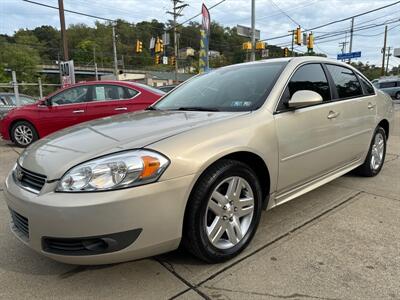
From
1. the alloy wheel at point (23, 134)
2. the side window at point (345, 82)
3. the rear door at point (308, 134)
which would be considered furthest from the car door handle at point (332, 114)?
the alloy wheel at point (23, 134)

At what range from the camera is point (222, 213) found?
2.42 m

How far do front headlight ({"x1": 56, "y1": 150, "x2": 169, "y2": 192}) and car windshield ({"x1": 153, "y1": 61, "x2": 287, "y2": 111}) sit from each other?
1.04 metres

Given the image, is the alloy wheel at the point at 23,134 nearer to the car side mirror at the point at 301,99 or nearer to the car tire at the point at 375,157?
the car side mirror at the point at 301,99

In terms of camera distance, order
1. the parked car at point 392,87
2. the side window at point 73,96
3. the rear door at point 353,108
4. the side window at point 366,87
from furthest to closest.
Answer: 1. the parked car at point 392,87
2. the side window at point 73,96
3. the side window at point 366,87
4. the rear door at point 353,108

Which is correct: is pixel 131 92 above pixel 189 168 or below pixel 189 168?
above

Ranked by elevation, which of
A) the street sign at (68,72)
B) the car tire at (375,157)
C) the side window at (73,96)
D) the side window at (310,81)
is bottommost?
the car tire at (375,157)

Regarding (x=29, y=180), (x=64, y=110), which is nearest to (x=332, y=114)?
(x=29, y=180)

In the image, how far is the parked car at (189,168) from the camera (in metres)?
1.98

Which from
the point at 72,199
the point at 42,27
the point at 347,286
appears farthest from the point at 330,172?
the point at 42,27

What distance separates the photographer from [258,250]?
2.63m

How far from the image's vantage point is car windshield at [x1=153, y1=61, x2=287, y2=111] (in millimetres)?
2910

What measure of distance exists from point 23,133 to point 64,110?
1106 millimetres

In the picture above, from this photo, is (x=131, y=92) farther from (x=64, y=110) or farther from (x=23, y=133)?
(x=23, y=133)

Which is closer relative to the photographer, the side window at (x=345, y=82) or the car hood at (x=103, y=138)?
the car hood at (x=103, y=138)
